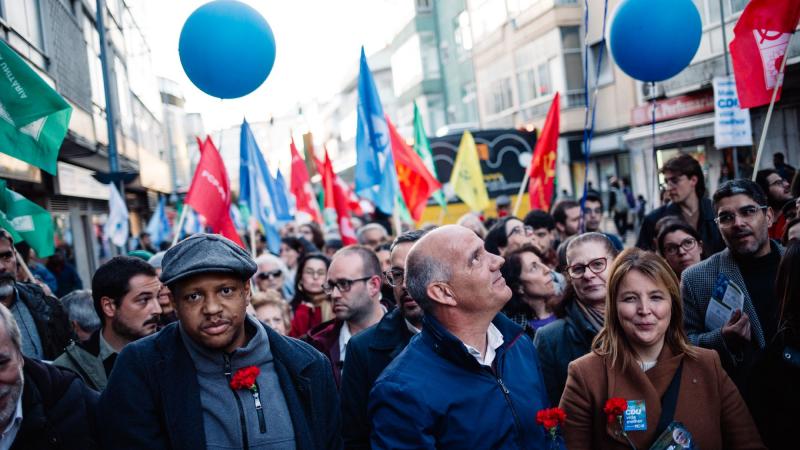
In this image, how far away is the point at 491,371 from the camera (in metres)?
2.88

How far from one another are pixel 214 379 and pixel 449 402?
87 cm

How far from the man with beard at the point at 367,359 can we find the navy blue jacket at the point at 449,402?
632mm

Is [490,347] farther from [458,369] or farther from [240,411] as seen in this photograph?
[240,411]

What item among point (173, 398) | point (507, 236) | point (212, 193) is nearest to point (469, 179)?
point (212, 193)

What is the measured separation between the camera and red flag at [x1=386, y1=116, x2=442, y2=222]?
9.98 meters

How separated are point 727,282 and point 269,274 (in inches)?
197

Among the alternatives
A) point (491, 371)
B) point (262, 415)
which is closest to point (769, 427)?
point (491, 371)

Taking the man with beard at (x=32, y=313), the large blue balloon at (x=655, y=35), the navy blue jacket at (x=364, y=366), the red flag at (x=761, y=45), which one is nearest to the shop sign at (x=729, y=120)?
the large blue balloon at (x=655, y=35)

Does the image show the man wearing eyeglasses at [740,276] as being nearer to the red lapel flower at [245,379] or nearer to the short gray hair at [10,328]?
the red lapel flower at [245,379]

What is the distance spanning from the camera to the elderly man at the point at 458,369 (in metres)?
2.70

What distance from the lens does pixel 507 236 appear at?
6918 millimetres

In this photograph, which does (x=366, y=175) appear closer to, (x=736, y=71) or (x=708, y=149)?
(x=736, y=71)

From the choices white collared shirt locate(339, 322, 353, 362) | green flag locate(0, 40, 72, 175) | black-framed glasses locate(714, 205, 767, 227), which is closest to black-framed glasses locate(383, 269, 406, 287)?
white collared shirt locate(339, 322, 353, 362)

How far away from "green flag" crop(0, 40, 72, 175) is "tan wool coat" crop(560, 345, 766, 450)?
3665mm
